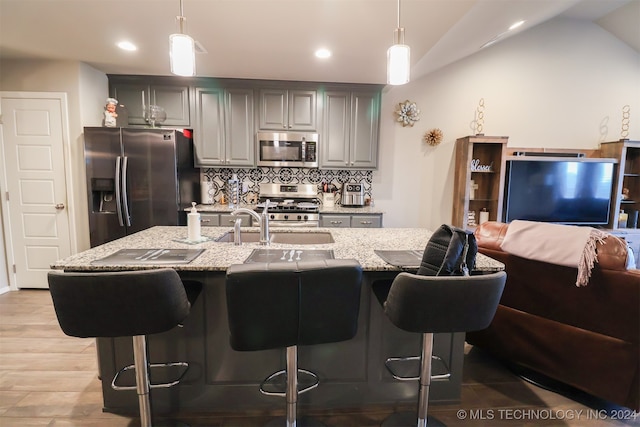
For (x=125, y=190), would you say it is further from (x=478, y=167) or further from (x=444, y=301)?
(x=478, y=167)

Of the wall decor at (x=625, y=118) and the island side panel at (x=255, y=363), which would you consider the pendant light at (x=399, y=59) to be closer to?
the island side panel at (x=255, y=363)

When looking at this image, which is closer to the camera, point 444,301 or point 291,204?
point 444,301

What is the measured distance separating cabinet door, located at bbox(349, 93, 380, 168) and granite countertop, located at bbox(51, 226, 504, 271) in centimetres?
174

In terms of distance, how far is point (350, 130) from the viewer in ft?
13.3

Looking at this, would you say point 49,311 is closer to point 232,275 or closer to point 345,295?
point 232,275

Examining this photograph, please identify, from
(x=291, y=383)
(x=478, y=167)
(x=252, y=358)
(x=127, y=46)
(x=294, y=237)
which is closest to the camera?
(x=291, y=383)

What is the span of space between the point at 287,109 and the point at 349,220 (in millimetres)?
1564

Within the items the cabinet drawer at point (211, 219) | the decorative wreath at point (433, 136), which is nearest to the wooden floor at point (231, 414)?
the cabinet drawer at point (211, 219)

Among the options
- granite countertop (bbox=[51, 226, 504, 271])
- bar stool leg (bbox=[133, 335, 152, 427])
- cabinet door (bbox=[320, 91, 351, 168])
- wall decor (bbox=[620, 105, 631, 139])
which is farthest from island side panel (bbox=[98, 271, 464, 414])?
wall decor (bbox=[620, 105, 631, 139])

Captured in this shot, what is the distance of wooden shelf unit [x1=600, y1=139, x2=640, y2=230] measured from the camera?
4199 millimetres

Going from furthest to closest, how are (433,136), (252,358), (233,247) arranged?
(433,136) < (233,247) < (252,358)

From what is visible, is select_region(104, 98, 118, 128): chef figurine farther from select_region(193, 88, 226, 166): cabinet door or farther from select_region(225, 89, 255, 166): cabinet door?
select_region(225, 89, 255, 166): cabinet door

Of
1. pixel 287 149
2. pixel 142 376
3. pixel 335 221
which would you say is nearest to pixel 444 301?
pixel 142 376

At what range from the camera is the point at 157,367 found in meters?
1.81
